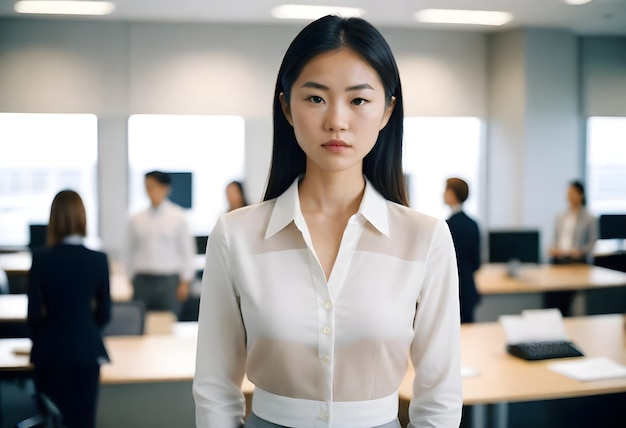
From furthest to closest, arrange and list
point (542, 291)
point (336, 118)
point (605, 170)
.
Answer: point (605, 170) < point (542, 291) < point (336, 118)

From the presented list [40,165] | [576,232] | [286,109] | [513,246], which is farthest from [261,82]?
[286,109]

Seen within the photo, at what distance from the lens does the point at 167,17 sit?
298 inches

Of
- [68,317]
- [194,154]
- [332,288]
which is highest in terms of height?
[194,154]

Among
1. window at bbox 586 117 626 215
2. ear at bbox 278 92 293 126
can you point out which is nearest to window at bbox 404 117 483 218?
window at bbox 586 117 626 215

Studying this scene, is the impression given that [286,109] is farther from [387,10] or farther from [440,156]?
[440,156]

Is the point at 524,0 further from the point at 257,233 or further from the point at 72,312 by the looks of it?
the point at 257,233

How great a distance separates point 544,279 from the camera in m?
6.12

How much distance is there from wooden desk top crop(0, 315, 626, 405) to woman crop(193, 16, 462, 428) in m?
1.52

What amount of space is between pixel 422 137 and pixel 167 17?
3265 millimetres

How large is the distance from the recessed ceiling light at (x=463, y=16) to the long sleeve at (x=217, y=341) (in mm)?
6549

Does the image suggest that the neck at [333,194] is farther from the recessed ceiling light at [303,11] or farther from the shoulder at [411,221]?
the recessed ceiling light at [303,11]

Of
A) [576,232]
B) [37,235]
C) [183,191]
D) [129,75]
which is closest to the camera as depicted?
[37,235]

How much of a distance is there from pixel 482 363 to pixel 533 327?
1.19 ft

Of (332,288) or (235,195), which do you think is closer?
(332,288)
